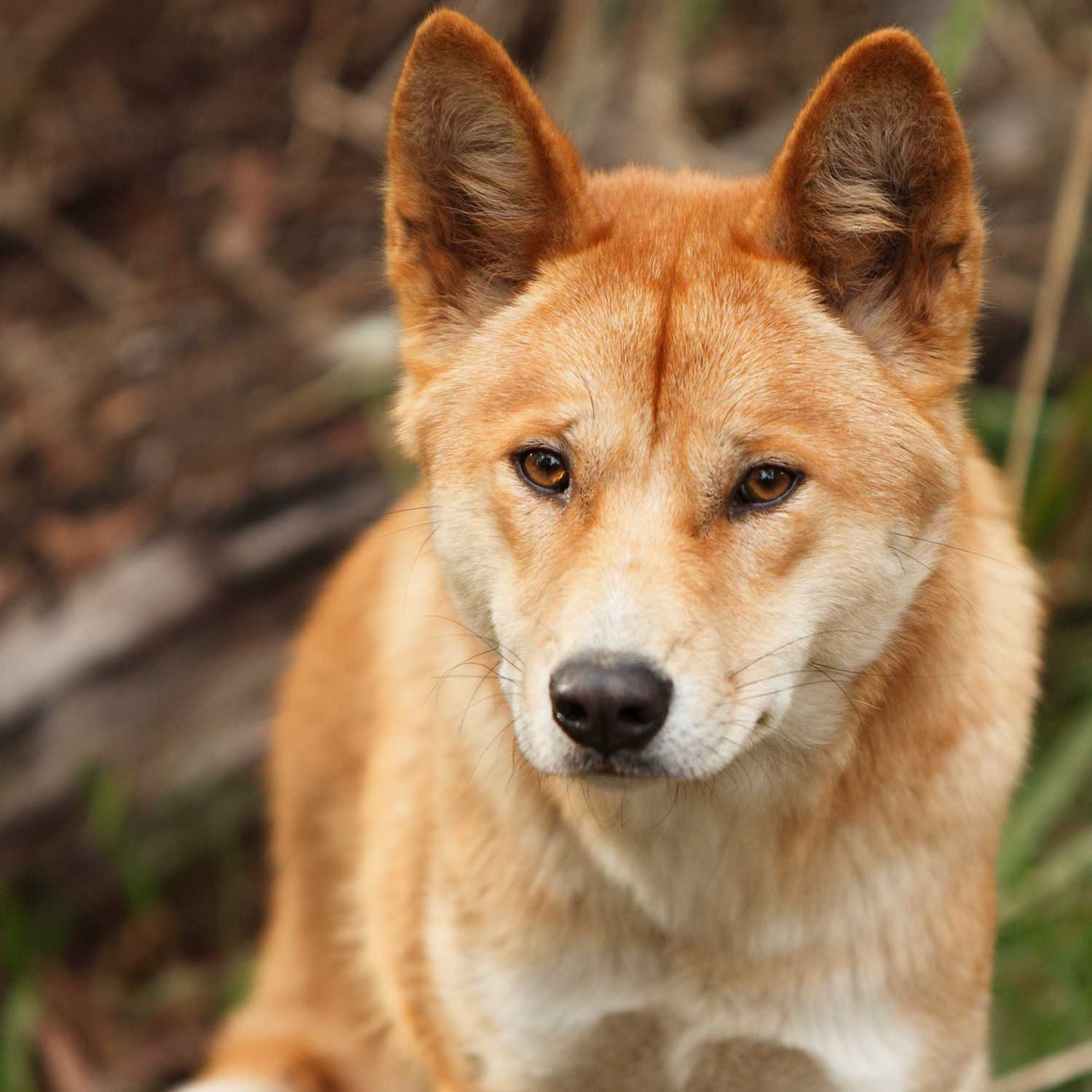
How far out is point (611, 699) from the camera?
2.27 metres

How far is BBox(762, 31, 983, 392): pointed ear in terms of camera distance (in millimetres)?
2445

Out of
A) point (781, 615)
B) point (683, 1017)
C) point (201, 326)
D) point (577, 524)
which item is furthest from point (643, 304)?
point (201, 326)

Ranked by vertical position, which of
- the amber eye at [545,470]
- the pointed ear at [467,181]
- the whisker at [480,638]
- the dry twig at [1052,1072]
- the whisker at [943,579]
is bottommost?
the dry twig at [1052,1072]

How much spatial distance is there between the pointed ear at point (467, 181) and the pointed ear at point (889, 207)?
1.43ft

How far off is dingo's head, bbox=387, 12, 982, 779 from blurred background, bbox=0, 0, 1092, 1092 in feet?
5.39

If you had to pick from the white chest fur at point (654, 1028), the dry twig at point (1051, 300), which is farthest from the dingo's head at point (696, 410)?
the dry twig at point (1051, 300)

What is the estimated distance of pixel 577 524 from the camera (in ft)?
8.43

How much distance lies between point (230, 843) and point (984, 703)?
3186 mm

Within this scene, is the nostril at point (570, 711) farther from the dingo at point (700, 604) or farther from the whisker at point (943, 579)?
the whisker at point (943, 579)

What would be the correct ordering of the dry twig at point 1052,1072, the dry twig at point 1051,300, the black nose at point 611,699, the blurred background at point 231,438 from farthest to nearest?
the blurred background at point 231,438 < the dry twig at point 1051,300 < the dry twig at point 1052,1072 < the black nose at point 611,699

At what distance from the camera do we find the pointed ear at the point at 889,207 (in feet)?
8.02

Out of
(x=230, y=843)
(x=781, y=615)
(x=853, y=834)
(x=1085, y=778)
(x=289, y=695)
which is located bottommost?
(x=230, y=843)

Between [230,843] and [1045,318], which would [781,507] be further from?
[230,843]

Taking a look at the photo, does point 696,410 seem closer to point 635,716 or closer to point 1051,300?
point 635,716
